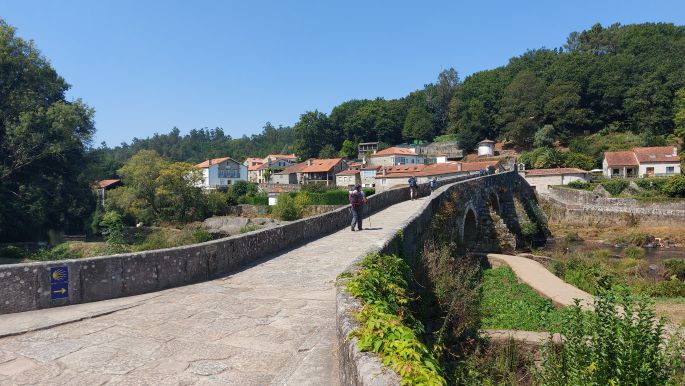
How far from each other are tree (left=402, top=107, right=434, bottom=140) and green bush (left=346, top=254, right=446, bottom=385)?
9387 centimetres

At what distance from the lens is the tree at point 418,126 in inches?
3821

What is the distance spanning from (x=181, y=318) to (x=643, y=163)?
193 ft

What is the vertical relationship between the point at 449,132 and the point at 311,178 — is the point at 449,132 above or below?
above

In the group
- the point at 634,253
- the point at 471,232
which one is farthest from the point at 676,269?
the point at 471,232

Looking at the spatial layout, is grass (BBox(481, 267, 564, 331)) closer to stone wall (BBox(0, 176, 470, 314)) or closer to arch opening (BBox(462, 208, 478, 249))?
arch opening (BBox(462, 208, 478, 249))

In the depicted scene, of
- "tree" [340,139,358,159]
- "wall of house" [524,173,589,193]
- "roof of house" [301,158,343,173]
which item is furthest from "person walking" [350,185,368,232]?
"tree" [340,139,358,159]

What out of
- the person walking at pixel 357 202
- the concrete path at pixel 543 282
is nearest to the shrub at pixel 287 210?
the concrete path at pixel 543 282

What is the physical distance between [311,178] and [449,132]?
39.4m

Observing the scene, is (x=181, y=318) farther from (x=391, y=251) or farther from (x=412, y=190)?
(x=412, y=190)

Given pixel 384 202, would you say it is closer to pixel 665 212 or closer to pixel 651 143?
pixel 665 212

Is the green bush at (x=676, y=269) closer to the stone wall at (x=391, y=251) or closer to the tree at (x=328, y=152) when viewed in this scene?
the stone wall at (x=391, y=251)

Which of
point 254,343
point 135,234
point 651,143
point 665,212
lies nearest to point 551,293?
point 254,343

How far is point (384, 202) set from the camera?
853 inches

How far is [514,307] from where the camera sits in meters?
13.7
